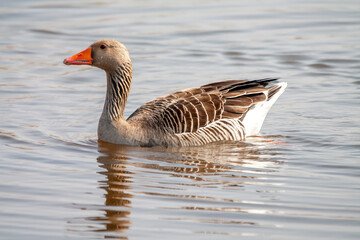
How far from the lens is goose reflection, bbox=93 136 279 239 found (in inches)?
297

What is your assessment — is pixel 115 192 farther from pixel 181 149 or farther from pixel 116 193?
pixel 181 149

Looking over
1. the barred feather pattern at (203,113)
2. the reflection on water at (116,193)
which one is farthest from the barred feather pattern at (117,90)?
the reflection on water at (116,193)

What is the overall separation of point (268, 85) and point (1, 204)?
5.83 metres

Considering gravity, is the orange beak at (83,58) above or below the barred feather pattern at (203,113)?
above

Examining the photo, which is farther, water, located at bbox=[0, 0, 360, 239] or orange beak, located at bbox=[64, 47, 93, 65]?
orange beak, located at bbox=[64, 47, 93, 65]

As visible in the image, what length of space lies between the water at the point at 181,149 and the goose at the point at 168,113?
23 cm

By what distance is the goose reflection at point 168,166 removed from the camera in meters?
7.55

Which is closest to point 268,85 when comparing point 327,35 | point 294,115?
point 294,115

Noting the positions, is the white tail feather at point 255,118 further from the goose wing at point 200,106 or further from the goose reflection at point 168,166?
the goose reflection at point 168,166

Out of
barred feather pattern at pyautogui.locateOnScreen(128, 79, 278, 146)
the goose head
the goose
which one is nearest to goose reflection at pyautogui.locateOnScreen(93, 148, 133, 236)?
the goose

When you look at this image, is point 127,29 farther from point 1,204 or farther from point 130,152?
point 1,204

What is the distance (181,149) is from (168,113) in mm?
606

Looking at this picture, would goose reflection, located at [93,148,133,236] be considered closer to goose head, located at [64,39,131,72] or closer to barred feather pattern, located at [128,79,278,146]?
barred feather pattern, located at [128,79,278,146]

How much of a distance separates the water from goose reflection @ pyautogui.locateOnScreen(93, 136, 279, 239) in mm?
28
